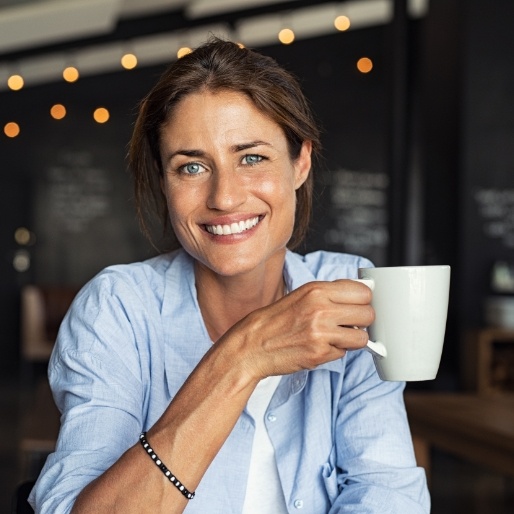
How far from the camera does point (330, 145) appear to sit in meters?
8.44

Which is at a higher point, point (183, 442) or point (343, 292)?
point (343, 292)

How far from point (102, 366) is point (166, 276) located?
25 cm

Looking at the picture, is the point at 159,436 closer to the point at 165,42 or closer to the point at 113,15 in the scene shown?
the point at 113,15

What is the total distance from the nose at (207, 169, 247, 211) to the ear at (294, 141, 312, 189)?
0.18 meters

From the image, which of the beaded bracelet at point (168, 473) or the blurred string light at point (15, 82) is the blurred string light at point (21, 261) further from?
the beaded bracelet at point (168, 473)

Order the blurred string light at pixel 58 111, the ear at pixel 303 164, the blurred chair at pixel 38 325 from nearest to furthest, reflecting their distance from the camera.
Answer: the ear at pixel 303 164
the blurred chair at pixel 38 325
the blurred string light at pixel 58 111

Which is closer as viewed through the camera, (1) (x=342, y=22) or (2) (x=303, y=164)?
(2) (x=303, y=164)

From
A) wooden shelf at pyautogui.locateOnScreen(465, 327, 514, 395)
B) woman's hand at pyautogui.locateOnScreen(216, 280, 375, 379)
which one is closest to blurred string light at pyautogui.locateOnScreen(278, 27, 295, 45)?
wooden shelf at pyautogui.locateOnScreen(465, 327, 514, 395)

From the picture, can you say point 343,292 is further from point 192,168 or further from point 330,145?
point 330,145

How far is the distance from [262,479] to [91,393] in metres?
0.30

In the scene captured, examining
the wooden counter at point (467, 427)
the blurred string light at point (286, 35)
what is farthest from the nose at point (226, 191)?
the blurred string light at point (286, 35)

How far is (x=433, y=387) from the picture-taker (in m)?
6.05

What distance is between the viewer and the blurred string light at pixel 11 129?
8.64m

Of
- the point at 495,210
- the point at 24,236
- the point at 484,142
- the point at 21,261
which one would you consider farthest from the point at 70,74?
the point at 495,210
